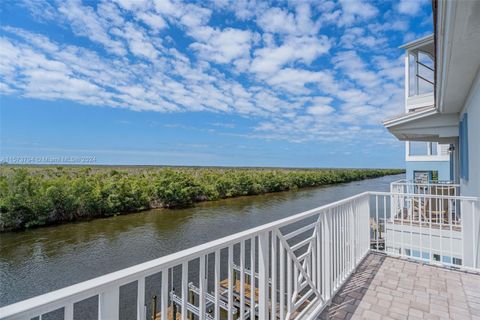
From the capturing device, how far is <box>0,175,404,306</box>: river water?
25.4 ft

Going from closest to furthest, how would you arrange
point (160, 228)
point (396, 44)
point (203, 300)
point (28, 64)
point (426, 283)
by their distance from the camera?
point (203, 300) < point (426, 283) < point (28, 64) < point (396, 44) < point (160, 228)

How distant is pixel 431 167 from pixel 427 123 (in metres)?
5.32

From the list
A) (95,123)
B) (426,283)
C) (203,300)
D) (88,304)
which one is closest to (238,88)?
(95,123)

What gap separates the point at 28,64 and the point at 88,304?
6.13 metres

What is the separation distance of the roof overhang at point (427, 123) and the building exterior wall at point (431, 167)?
14.3 ft

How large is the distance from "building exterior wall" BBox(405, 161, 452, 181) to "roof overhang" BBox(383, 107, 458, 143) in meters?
4.35

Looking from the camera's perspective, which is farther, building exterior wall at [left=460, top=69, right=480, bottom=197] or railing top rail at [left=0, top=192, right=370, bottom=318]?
building exterior wall at [left=460, top=69, right=480, bottom=197]

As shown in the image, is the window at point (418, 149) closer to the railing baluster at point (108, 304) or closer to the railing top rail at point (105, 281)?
the railing top rail at point (105, 281)

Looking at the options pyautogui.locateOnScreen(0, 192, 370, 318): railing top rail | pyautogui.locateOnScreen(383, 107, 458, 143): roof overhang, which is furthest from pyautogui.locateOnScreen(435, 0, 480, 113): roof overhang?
pyautogui.locateOnScreen(0, 192, 370, 318): railing top rail

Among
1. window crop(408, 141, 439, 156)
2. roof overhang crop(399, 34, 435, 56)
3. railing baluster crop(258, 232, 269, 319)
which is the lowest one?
railing baluster crop(258, 232, 269, 319)

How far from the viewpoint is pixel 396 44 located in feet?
29.4

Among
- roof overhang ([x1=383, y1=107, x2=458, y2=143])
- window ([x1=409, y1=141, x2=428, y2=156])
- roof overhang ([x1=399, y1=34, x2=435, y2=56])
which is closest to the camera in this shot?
roof overhang ([x1=383, y1=107, x2=458, y2=143])

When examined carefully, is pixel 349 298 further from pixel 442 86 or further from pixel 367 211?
pixel 442 86

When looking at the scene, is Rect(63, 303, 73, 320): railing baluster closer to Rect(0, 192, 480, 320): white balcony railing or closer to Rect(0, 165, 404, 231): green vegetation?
Rect(0, 192, 480, 320): white balcony railing
